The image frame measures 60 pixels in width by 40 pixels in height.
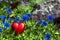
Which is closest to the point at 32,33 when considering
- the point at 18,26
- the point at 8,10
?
the point at 18,26

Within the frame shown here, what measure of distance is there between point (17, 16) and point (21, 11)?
23 cm

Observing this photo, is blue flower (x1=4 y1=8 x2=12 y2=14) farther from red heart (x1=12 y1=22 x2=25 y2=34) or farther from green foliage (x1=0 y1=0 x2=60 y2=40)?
red heart (x1=12 y1=22 x2=25 y2=34)

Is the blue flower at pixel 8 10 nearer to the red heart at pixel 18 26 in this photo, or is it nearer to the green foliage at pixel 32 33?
the green foliage at pixel 32 33

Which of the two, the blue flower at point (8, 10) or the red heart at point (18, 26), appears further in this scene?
the blue flower at point (8, 10)

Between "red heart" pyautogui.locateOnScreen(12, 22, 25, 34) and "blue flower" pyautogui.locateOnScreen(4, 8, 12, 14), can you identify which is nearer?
"red heart" pyautogui.locateOnScreen(12, 22, 25, 34)

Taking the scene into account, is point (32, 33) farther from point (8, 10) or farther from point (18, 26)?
point (8, 10)

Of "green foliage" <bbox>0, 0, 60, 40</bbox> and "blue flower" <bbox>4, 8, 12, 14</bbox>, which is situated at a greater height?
"blue flower" <bbox>4, 8, 12, 14</bbox>

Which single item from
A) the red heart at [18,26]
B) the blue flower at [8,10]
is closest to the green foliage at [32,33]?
the red heart at [18,26]

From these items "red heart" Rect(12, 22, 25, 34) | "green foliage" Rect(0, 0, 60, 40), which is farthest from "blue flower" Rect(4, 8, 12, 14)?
"red heart" Rect(12, 22, 25, 34)

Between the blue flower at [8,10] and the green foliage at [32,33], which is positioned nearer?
the green foliage at [32,33]

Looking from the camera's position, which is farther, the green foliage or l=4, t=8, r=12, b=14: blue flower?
l=4, t=8, r=12, b=14: blue flower

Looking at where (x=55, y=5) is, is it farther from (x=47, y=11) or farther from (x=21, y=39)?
(x=21, y=39)

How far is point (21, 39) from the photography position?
3785mm

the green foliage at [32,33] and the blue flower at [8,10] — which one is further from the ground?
the blue flower at [8,10]
